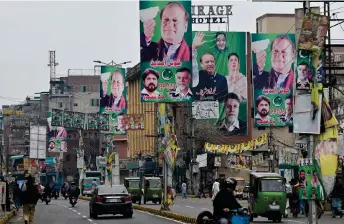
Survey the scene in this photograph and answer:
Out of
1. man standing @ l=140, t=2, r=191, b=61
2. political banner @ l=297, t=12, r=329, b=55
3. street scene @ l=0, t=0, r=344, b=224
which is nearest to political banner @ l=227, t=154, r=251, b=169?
street scene @ l=0, t=0, r=344, b=224

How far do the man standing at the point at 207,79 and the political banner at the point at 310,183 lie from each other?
53.0 m

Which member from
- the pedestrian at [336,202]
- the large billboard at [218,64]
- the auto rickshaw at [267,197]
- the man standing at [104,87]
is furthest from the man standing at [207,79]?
the auto rickshaw at [267,197]

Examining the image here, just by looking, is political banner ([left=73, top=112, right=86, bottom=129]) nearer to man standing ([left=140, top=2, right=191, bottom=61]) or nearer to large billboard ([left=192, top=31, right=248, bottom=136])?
large billboard ([left=192, top=31, right=248, bottom=136])

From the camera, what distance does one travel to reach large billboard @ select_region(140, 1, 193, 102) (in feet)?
121

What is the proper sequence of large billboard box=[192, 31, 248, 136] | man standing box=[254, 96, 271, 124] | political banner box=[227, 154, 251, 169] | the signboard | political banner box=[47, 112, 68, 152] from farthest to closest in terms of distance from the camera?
1. political banner box=[47, 112, 68, 152]
2. political banner box=[227, 154, 251, 169]
3. the signboard
4. large billboard box=[192, 31, 248, 136]
5. man standing box=[254, 96, 271, 124]

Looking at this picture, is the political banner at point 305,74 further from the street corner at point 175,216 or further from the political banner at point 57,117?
the political banner at point 57,117

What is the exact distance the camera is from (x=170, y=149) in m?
40.2

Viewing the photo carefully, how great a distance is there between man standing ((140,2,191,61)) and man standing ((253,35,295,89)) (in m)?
23.7

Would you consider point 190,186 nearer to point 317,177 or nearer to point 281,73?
point 281,73

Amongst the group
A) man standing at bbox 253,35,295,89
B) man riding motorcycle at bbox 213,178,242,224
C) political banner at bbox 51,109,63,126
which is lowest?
man riding motorcycle at bbox 213,178,242,224

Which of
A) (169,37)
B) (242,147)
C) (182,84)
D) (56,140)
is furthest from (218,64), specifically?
(169,37)

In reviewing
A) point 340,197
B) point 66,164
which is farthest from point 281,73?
point 66,164

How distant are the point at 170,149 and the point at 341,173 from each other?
875 centimetres

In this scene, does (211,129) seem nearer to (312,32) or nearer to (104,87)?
(104,87)
